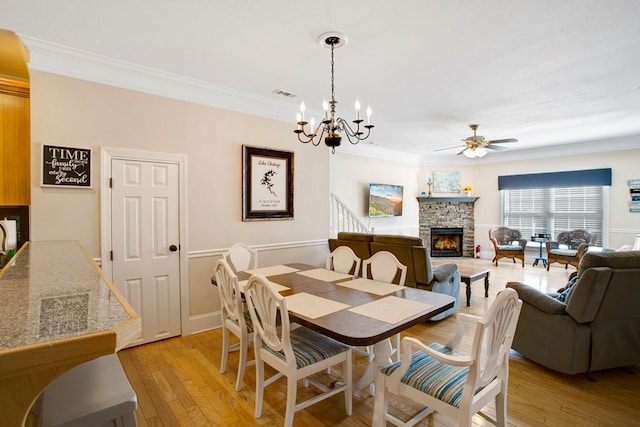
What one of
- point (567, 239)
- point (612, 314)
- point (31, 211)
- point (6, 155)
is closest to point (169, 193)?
point (31, 211)

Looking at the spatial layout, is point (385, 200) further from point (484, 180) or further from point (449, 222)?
point (484, 180)

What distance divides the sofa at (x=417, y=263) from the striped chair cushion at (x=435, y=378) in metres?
1.83

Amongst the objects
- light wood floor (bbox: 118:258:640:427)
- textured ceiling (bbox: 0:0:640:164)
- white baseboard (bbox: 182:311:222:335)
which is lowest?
light wood floor (bbox: 118:258:640:427)

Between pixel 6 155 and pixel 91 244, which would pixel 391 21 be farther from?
pixel 6 155

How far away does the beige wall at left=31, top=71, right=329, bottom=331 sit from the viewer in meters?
2.78

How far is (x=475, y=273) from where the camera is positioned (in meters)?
4.58

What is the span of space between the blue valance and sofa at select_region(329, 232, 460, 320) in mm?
4982

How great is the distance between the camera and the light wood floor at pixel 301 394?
2078 mm

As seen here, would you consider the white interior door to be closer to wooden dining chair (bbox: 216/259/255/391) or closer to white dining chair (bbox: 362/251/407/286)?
wooden dining chair (bbox: 216/259/255/391)

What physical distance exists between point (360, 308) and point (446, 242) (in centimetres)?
718

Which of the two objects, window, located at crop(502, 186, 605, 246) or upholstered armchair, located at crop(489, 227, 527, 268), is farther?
upholstered armchair, located at crop(489, 227, 527, 268)

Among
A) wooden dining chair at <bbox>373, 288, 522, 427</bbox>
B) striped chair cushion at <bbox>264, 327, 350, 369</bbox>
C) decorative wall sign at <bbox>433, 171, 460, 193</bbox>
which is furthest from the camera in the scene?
decorative wall sign at <bbox>433, 171, 460, 193</bbox>

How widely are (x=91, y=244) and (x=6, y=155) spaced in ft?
3.37

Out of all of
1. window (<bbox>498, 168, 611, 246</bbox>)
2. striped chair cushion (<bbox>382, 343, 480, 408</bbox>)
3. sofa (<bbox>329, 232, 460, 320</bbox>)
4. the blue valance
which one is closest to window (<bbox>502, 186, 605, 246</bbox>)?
window (<bbox>498, 168, 611, 246</bbox>)
